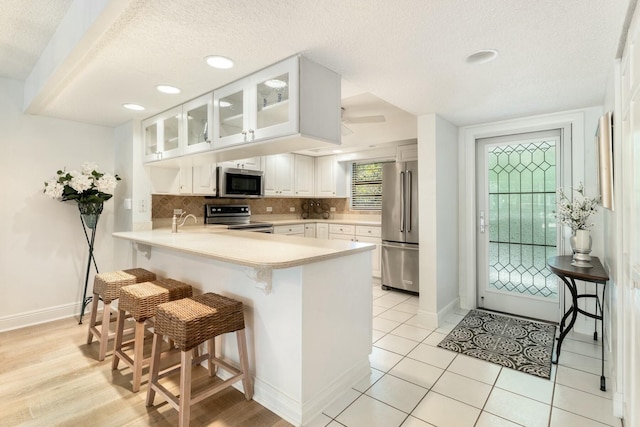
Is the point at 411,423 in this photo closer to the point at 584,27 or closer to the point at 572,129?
the point at 584,27

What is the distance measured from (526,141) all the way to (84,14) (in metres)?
3.93

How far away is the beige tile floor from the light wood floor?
59 cm

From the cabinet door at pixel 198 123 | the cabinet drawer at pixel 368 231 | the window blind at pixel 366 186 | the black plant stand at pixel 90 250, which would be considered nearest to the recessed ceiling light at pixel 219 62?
the cabinet door at pixel 198 123

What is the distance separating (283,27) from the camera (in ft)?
5.44

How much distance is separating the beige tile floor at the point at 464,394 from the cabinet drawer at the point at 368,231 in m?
2.33

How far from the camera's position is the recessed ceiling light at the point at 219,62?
2018 mm

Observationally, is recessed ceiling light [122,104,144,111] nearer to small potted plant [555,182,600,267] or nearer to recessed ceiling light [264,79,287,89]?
recessed ceiling light [264,79,287,89]

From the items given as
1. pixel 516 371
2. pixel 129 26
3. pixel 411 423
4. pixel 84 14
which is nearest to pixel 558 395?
pixel 516 371

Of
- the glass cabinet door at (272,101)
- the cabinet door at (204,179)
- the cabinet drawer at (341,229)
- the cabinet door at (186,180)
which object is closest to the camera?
the glass cabinet door at (272,101)

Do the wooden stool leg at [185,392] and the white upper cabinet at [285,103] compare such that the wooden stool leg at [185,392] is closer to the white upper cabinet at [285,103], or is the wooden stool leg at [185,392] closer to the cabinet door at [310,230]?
the white upper cabinet at [285,103]

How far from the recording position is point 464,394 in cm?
207

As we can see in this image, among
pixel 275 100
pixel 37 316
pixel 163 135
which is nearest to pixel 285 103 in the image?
pixel 275 100

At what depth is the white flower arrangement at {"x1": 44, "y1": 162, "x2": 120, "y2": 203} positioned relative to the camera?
307 cm

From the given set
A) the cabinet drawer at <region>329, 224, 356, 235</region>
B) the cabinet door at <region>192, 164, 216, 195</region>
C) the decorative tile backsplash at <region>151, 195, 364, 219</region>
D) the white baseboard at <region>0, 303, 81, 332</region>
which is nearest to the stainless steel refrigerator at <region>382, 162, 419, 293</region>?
the cabinet drawer at <region>329, 224, 356, 235</region>
